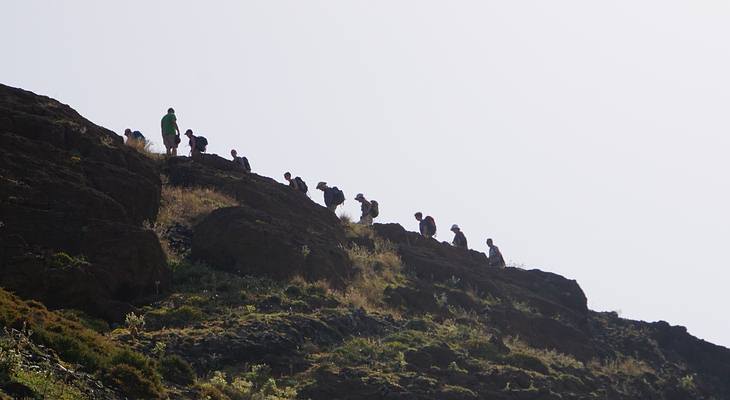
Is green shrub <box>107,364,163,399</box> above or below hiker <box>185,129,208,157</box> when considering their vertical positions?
below

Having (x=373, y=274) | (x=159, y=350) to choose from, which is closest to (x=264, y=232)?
(x=373, y=274)

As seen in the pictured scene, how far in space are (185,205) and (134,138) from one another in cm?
619

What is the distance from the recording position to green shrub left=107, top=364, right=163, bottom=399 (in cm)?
1441

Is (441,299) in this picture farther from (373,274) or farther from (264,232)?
(264,232)

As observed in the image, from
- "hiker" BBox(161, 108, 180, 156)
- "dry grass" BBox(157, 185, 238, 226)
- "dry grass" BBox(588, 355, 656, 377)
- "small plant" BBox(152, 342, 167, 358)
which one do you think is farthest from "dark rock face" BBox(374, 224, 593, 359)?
"small plant" BBox(152, 342, 167, 358)

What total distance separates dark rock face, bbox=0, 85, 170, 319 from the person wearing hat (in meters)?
10.9

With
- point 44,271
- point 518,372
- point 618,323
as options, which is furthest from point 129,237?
point 618,323

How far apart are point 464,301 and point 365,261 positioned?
9.62 ft

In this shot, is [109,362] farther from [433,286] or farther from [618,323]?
[618,323]

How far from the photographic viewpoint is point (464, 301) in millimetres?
28516

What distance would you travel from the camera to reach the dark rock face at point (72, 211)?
19203mm

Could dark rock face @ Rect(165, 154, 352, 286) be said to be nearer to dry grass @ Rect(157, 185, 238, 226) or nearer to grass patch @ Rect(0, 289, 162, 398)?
dry grass @ Rect(157, 185, 238, 226)

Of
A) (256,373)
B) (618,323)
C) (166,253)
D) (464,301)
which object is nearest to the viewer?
(256,373)

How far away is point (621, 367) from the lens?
27.3 meters
